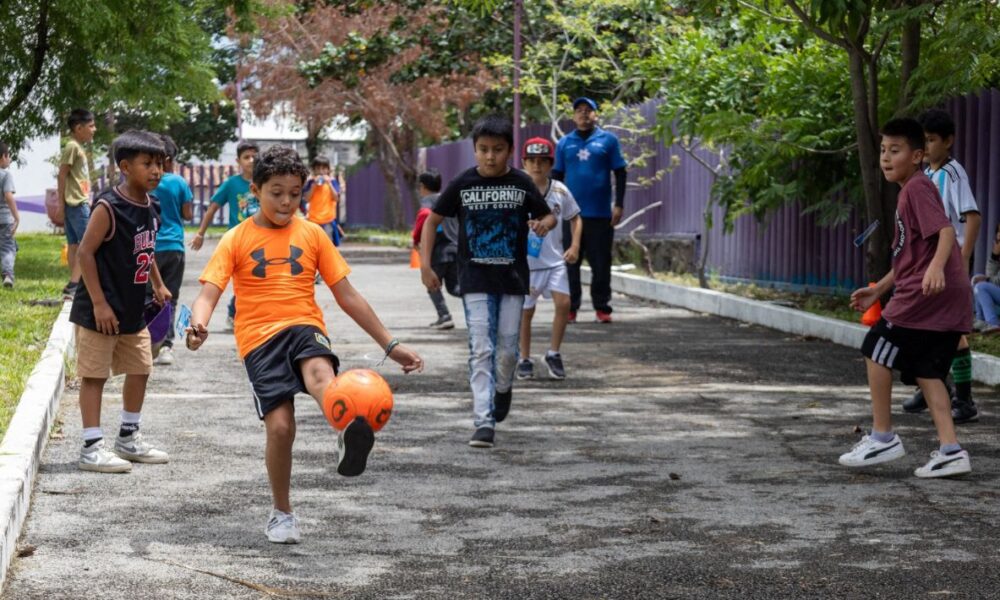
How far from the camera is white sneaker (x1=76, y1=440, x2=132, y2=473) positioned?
24.5 feet

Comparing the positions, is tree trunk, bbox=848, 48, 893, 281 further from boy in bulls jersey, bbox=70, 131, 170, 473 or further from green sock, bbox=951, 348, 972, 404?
boy in bulls jersey, bbox=70, 131, 170, 473

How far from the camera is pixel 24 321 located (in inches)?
516

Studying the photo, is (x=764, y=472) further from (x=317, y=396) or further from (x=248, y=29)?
(x=248, y=29)

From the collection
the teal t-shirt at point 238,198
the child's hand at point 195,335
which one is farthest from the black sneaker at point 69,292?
the child's hand at point 195,335

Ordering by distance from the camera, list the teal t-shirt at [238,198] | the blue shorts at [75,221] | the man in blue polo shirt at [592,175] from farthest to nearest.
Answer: the blue shorts at [75,221], the man in blue polo shirt at [592,175], the teal t-shirt at [238,198]

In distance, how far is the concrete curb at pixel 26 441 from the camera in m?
5.69

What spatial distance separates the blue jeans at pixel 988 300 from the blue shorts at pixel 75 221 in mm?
8030

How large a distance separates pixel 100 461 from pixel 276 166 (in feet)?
6.94

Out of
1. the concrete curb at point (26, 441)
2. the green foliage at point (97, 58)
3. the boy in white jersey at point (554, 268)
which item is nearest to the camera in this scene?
the concrete curb at point (26, 441)

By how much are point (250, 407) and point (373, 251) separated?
80.5 ft

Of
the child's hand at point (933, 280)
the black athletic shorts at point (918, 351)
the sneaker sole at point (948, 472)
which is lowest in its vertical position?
the sneaker sole at point (948, 472)

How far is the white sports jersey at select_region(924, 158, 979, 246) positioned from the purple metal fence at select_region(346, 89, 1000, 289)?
5.45 meters

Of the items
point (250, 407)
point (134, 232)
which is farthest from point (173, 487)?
point (250, 407)

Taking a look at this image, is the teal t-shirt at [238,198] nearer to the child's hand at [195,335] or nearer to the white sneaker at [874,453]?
the white sneaker at [874,453]
